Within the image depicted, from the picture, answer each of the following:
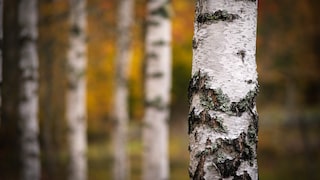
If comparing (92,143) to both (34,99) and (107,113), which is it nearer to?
(107,113)

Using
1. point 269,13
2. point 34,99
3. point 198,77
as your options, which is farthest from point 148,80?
point 269,13

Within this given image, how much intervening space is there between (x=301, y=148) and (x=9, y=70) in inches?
597

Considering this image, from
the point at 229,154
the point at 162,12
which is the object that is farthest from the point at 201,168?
the point at 162,12

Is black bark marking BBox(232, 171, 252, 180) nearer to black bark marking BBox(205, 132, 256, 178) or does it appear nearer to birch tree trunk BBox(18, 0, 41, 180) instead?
black bark marking BBox(205, 132, 256, 178)

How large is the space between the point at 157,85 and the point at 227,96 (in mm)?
4467

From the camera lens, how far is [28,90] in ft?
23.0

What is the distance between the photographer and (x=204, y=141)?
7.93ft

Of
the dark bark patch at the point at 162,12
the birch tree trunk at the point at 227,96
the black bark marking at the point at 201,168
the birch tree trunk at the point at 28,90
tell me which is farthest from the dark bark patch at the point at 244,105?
the birch tree trunk at the point at 28,90

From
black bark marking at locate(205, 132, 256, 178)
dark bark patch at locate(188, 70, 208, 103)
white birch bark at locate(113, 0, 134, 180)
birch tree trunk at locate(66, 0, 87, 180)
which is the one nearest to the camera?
black bark marking at locate(205, 132, 256, 178)

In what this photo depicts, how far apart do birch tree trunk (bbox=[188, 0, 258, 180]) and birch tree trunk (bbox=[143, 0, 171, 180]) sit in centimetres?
433

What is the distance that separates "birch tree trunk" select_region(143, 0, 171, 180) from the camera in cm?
678

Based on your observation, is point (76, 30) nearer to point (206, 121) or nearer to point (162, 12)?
point (162, 12)

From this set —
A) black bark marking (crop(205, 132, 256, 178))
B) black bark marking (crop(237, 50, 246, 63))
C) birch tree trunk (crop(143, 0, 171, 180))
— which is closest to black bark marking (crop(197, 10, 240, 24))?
black bark marking (crop(237, 50, 246, 63))

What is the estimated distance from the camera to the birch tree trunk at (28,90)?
23.1 ft
